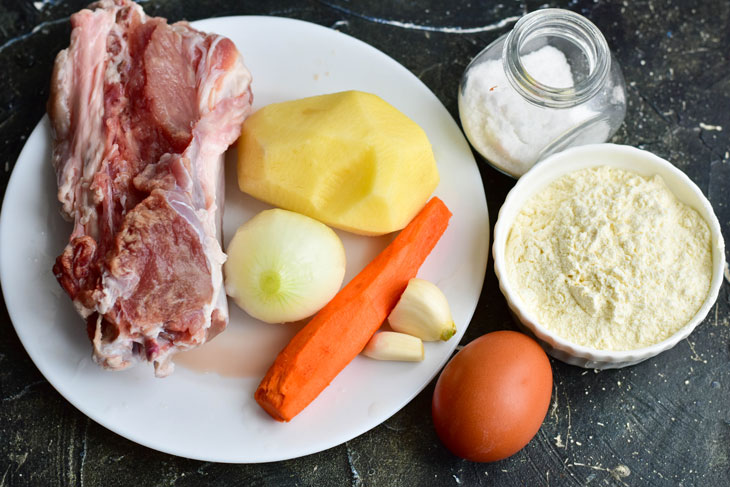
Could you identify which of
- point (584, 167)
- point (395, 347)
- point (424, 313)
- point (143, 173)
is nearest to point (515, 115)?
point (584, 167)

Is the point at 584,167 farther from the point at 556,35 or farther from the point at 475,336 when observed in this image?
the point at 475,336

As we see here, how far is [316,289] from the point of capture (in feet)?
6.61

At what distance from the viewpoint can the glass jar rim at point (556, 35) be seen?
6.62 ft

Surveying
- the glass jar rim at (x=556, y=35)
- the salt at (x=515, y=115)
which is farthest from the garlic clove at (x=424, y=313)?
the glass jar rim at (x=556, y=35)

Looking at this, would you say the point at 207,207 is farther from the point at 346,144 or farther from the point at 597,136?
the point at 597,136

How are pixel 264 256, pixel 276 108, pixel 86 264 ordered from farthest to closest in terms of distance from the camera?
pixel 276 108, pixel 264 256, pixel 86 264

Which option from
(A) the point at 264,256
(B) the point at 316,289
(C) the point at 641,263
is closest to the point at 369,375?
(B) the point at 316,289

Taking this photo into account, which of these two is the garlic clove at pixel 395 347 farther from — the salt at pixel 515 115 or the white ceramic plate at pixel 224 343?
the salt at pixel 515 115

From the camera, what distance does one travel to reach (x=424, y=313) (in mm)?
2027

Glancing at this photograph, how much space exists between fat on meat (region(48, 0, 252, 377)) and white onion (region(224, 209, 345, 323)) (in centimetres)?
7

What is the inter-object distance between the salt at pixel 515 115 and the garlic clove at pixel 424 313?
1.55ft

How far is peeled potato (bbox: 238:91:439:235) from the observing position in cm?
204

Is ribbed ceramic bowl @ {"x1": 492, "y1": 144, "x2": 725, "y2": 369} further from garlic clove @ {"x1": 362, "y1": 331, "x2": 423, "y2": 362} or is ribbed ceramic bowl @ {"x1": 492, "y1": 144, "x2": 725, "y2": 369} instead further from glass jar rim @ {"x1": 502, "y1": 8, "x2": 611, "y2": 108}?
garlic clove @ {"x1": 362, "y1": 331, "x2": 423, "y2": 362}

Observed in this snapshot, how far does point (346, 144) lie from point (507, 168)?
525 mm
